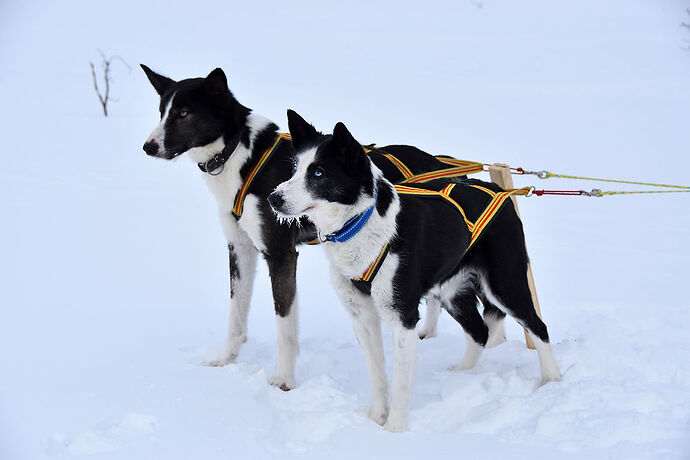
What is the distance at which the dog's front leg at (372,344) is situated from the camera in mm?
3514

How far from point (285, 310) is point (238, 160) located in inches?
40.1

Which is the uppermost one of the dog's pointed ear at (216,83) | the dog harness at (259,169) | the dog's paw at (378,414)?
the dog's pointed ear at (216,83)

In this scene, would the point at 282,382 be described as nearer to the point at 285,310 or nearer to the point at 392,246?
the point at 285,310

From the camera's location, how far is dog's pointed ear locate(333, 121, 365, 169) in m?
3.07

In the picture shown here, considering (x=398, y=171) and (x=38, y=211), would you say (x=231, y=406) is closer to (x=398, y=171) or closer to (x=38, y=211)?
(x=398, y=171)

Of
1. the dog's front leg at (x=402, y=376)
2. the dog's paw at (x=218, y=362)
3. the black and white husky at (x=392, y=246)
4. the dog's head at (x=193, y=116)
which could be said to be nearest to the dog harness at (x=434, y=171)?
the black and white husky at (x=392, y=246)

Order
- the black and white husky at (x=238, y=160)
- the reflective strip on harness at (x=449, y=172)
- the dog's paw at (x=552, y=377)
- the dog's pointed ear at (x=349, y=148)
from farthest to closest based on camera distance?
the reflective strip on harness at (x=449, y=172), the black and white husky at (x=238, y=160), the dog's paw at (x=552, y=377), the dog's pointed ear at (x=349, y=148)

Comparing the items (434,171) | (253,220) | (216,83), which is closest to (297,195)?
(253,220)

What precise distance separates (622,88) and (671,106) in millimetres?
2113

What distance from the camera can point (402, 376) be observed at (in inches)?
134

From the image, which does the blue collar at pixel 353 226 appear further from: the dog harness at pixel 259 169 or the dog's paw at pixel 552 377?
the dog's paw at pixel 552 377

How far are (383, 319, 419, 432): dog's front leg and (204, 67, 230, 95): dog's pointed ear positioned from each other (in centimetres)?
180

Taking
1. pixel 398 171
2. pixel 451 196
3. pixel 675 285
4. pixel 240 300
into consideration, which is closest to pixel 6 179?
pixel 240 300

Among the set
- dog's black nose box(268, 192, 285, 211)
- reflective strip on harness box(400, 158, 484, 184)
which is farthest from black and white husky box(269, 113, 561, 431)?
reflective strip on harness box(400, 158, 484, 184)
